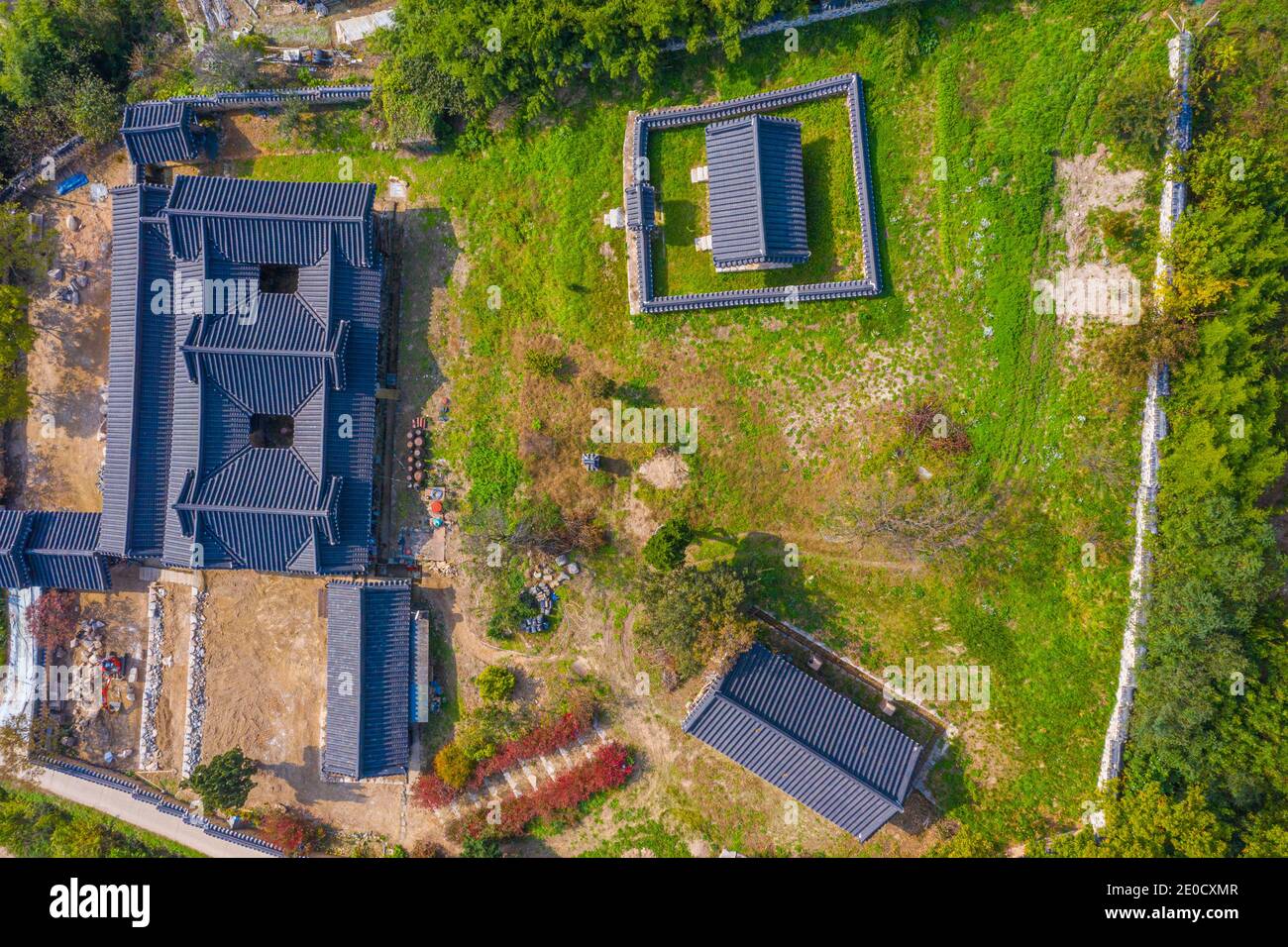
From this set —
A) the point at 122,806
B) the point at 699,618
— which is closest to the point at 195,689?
the point at 122,806

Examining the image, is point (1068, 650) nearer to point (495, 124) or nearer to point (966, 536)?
point (966, 536)

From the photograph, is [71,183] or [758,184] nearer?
[758,184]

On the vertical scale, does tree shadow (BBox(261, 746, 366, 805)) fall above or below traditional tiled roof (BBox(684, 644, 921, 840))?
below

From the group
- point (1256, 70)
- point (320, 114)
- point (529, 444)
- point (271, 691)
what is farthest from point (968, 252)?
point (271, 691)

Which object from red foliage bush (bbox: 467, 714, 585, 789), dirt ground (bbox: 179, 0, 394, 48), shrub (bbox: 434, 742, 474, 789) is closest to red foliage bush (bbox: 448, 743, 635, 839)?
red foliage bush (bbox: 467, 714, 585, 789)

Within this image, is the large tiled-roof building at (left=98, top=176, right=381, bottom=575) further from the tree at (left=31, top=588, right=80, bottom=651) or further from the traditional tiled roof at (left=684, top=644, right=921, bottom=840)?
the traditional tiled roof at (left=684, top=644, right=921, bottom=840)

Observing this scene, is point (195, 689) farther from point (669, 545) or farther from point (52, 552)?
point (669, 545)
